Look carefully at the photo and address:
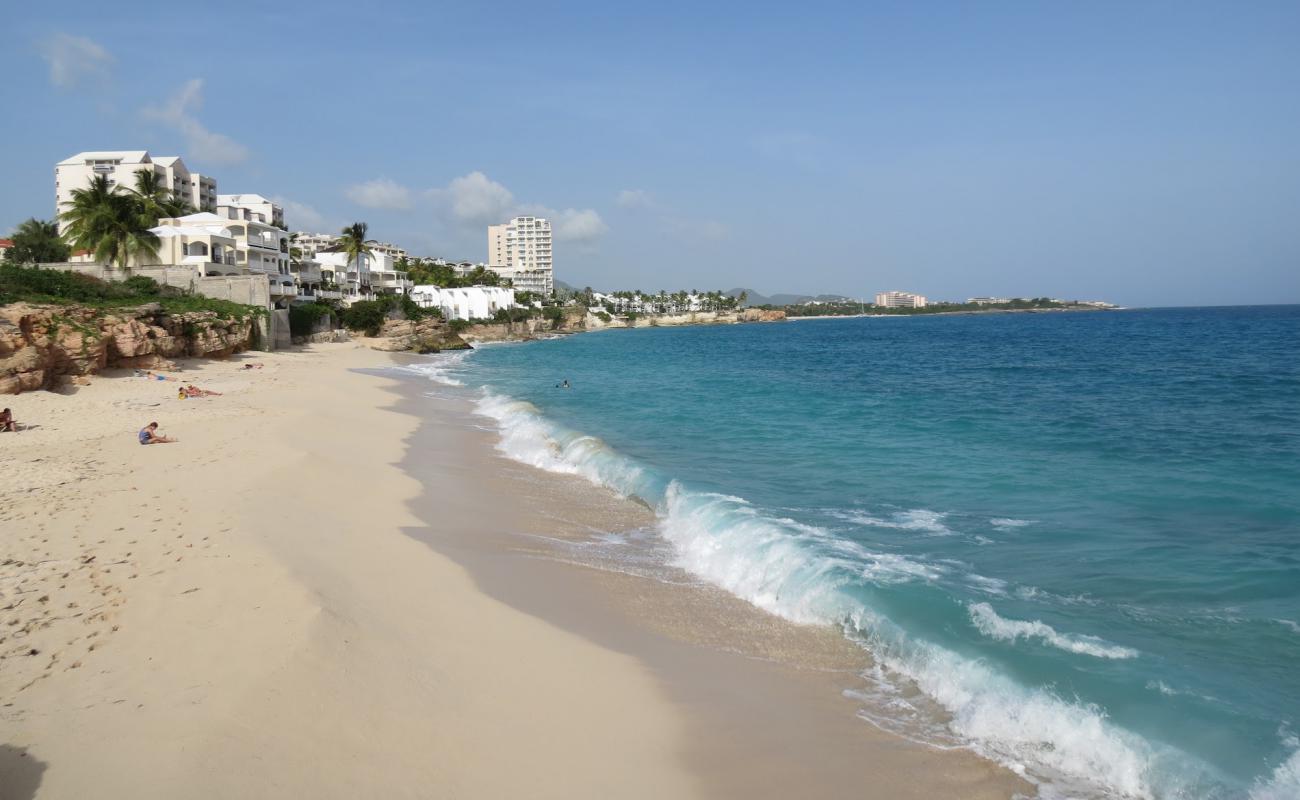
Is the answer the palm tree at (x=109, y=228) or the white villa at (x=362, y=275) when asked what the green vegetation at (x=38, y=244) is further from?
the white villa at (x=362, y=275)

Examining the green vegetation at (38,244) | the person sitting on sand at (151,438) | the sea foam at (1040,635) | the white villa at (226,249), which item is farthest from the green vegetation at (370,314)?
the sea foam at (1040,635)

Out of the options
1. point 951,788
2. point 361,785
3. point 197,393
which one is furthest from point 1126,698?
point 197,393

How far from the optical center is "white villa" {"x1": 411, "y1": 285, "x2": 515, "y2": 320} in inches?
3551

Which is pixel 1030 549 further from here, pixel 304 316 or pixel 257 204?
pixel 257 204

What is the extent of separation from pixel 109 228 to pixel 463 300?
56313 millimetres

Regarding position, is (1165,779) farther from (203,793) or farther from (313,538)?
(313,538)

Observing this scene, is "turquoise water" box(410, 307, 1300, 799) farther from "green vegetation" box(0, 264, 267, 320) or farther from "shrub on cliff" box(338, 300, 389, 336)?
"shrub on cliff" box(338, 300, 389, 336)

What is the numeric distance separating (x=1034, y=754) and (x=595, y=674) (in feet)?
12.0

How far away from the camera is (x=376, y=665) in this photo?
634 centimetres

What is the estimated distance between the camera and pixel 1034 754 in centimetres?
580

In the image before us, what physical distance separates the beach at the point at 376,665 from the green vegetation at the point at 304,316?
4437cm

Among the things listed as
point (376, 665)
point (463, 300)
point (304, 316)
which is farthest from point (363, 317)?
point (376, 665)

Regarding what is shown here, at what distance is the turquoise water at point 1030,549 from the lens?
6.00 m

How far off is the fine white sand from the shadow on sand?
16mm
